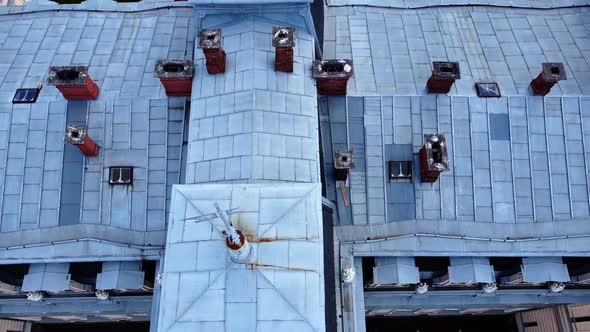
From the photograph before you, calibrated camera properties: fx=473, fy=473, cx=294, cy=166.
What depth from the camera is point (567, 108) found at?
36906 mm

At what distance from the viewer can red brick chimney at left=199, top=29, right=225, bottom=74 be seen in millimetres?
32062

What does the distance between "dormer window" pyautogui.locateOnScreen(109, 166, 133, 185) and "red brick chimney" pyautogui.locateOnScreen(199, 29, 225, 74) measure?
32.0 feet

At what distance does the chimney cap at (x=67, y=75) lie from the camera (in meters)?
34.4

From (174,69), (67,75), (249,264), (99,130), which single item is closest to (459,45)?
(174,69)

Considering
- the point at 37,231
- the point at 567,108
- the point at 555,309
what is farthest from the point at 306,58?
the point at 555,309

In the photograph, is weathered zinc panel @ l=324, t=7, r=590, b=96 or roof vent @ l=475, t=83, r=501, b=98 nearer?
roof vent @ l=475, t=83, r=501, b=98

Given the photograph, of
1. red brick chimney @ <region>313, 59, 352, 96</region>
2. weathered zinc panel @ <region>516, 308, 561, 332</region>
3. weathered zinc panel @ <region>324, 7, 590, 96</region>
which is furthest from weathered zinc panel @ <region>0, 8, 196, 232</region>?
weathered zinc panel @ <region>516, 308, 561, 332</region>

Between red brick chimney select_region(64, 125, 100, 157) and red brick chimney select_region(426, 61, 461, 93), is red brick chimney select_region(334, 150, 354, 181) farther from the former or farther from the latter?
red brick chimney select_region(64, 125, 100, 157)

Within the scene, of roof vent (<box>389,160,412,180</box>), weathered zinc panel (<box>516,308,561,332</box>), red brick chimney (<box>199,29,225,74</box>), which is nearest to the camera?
red brick chimney (<box>199,29,225,74</box>)

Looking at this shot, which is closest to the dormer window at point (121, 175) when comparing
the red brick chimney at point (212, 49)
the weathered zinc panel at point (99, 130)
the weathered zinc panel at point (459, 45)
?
the weathered zinc panel at point (99, 130)

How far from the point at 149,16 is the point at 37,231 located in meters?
20.0

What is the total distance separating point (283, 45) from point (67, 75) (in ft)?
53.8

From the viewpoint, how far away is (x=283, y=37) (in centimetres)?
3238

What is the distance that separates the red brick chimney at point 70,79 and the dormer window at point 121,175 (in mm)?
6371
